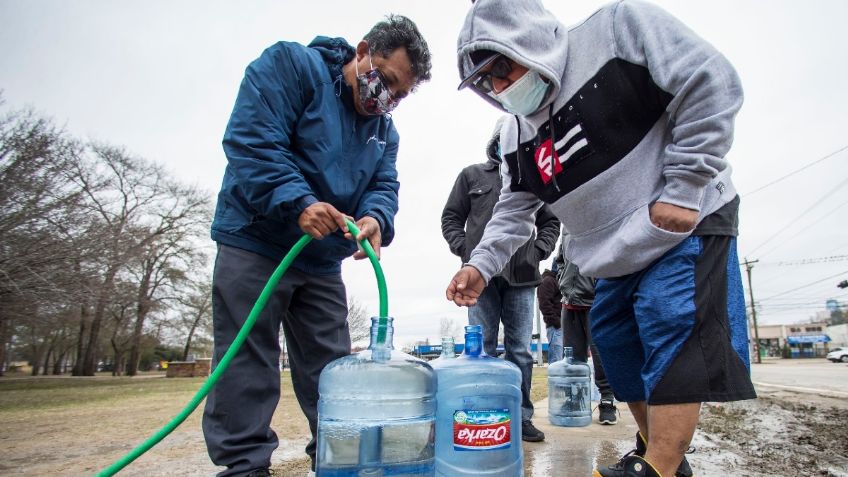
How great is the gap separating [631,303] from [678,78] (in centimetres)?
87

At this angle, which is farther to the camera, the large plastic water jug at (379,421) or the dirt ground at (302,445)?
the dirt ground at (302,445)

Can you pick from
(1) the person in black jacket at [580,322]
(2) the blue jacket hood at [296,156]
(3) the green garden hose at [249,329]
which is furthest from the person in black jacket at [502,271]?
(3) the green garden hose at [249,329]

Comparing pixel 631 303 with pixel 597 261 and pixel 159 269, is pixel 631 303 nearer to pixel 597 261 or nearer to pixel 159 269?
pixel 597 261

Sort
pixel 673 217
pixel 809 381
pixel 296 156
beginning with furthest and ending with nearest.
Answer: pixel 809 381 → pixel 296 156 → pixel 673 217

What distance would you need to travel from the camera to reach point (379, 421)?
6.00 feet

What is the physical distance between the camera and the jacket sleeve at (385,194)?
2.16m

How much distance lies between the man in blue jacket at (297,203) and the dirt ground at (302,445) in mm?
624

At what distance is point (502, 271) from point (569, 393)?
1597mm

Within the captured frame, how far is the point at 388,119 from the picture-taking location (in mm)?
2547

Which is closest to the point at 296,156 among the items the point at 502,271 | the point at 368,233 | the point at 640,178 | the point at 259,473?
the point at 368,233

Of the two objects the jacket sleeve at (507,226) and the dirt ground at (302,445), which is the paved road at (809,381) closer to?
the dirt ground at (302,445)

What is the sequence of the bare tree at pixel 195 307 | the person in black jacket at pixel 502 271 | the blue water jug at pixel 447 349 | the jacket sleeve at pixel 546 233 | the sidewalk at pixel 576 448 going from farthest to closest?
the bare tree at pixel 195 307 < the jacket sleeve at pixel 546 233 < the person in black jacket at pixel 502 271 < the blue water jug at pixel 447 349 < the sidewalk at pixel 576 448

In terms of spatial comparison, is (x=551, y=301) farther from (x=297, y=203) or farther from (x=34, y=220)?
(x=34, y=220)

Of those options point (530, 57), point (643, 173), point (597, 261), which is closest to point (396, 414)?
point (597, 261)
